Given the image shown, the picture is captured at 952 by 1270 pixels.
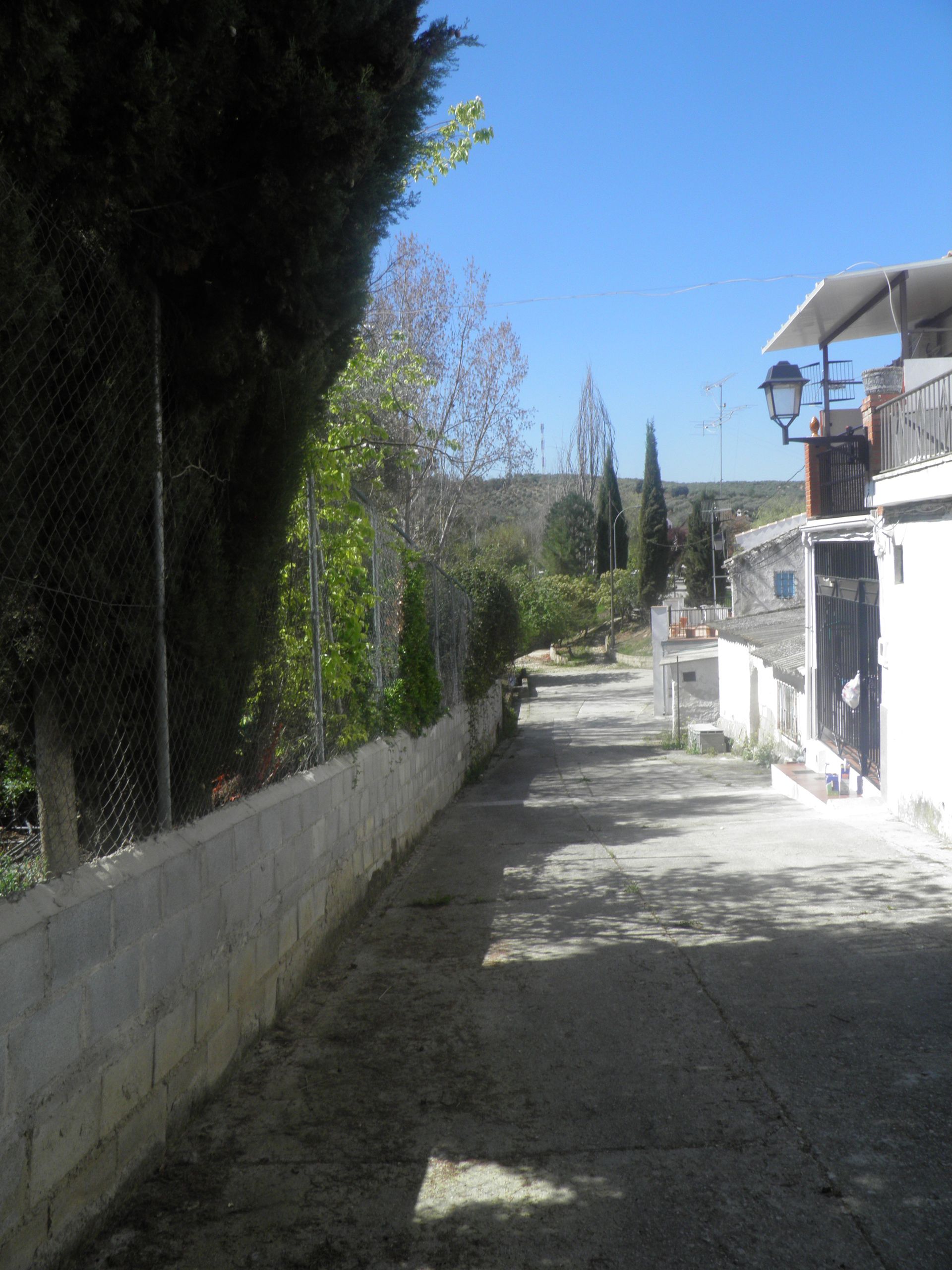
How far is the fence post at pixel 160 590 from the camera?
11.6 feet

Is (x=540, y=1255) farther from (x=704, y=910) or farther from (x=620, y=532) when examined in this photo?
(x=620, y=532)

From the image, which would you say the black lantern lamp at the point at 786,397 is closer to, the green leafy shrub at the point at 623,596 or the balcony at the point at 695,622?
the balcony at the point at 695,622

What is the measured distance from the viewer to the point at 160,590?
3.60m

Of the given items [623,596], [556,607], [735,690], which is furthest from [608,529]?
[735,690]

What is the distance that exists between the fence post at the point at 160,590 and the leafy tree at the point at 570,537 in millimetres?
56182

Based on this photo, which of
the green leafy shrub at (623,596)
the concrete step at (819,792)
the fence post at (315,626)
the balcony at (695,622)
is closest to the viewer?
the fence post at (315,626)

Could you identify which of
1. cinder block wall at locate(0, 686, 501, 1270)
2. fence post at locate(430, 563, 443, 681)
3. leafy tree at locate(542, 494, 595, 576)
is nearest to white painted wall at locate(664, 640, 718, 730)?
fence post at locate(430, 563, 443, 681)

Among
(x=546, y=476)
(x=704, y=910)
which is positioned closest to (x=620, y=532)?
(x=546, y=476)

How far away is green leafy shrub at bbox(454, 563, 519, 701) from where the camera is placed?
17141 mm

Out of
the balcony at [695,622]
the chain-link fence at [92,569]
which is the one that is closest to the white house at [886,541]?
the chain-link fence at [92,569]

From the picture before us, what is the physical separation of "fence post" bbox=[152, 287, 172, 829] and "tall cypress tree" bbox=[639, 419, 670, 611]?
178ft

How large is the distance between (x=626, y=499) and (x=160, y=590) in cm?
7560

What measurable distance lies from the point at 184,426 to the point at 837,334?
43.2ft

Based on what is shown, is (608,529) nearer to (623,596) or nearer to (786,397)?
(623,596)
